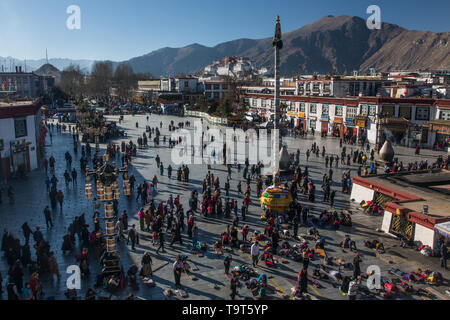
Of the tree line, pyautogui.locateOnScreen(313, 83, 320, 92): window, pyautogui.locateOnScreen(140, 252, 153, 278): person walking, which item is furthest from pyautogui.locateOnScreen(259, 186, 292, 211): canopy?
the tree line

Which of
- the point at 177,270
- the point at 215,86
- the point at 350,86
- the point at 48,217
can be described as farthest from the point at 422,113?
the point at 215,86

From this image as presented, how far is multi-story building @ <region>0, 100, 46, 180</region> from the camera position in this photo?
27359mm

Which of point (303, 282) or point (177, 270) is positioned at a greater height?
point (177, 270)

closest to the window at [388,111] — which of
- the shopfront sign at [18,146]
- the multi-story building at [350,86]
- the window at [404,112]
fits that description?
the window at [404,112]

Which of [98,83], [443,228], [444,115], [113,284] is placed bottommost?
[113,284]

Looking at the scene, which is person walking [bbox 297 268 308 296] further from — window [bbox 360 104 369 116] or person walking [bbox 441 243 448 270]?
window [bbox 360 104 369 116]

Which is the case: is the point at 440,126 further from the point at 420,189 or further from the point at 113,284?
the point at 113,284

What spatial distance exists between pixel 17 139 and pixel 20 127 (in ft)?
3.45

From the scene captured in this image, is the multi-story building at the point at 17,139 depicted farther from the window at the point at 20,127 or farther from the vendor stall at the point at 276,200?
the vendor stall at the point at 276,200

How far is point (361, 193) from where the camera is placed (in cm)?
2209

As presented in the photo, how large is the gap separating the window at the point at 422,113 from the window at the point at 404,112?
0.82 metres

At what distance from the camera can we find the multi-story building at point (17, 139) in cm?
2736
